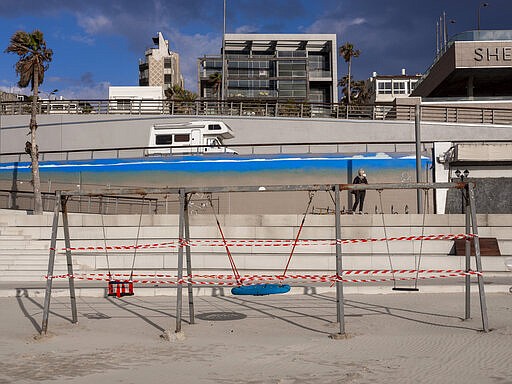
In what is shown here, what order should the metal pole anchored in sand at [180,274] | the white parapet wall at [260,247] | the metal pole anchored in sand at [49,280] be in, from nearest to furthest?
the metal pole anchored in sand at [180,274] → the metal pole anchored in sand at [49,280] → the white parapet wall at [260,247]

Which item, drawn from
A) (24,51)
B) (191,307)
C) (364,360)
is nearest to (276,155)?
(24,51)

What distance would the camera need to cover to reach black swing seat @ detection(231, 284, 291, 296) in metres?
14.2

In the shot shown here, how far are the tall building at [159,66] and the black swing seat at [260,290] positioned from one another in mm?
93757

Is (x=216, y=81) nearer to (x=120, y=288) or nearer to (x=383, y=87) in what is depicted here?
(x=383, y=87)

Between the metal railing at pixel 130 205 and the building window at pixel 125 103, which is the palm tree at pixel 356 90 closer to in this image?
the building window at pixel 125 103

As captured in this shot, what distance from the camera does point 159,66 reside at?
106438 mm

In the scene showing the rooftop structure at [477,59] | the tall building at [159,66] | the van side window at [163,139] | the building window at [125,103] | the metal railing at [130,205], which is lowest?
the metal railing at [130,205]

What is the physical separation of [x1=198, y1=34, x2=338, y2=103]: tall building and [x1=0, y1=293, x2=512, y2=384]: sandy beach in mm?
76254

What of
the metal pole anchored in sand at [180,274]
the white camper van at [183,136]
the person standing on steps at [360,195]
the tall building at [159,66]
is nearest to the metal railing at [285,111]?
the white camper van at [183,136]

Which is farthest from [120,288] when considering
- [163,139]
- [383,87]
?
[383,87]

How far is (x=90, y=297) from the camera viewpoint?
15.4 metres

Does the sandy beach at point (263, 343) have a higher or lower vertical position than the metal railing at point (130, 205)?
lower

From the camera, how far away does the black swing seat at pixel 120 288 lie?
14.0m

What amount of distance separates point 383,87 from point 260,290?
275 ft
